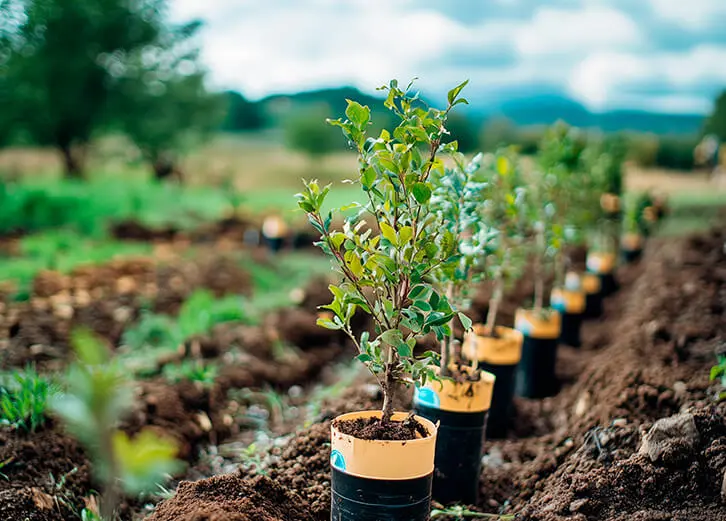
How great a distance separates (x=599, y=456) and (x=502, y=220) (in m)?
2.77

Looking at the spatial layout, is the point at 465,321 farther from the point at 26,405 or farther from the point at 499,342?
the point at 26,405

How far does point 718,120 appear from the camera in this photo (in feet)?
94.5

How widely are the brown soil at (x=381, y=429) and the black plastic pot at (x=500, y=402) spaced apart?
1906mm

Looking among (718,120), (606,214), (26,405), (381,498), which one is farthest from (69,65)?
(718,120)

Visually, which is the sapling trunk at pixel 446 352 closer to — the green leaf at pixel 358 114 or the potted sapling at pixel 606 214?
the green leaf at pixel 358 114

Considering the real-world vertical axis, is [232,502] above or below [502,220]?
below

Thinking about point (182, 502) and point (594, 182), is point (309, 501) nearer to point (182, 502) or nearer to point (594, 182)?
point (182, 502)

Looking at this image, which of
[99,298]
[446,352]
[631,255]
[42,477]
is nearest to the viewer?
[42,477]

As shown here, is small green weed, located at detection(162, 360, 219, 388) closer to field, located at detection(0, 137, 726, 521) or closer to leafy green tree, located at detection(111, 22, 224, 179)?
field, located at detection(0, 137, 726, 521)

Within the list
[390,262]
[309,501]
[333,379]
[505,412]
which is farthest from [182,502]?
[333,379]

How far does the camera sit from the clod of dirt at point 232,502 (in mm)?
→ 2328

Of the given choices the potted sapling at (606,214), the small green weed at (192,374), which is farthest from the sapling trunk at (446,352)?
the potted sapling at (606,214)

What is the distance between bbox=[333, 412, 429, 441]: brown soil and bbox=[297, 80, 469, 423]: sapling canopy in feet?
0.17

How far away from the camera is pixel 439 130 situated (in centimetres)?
262
